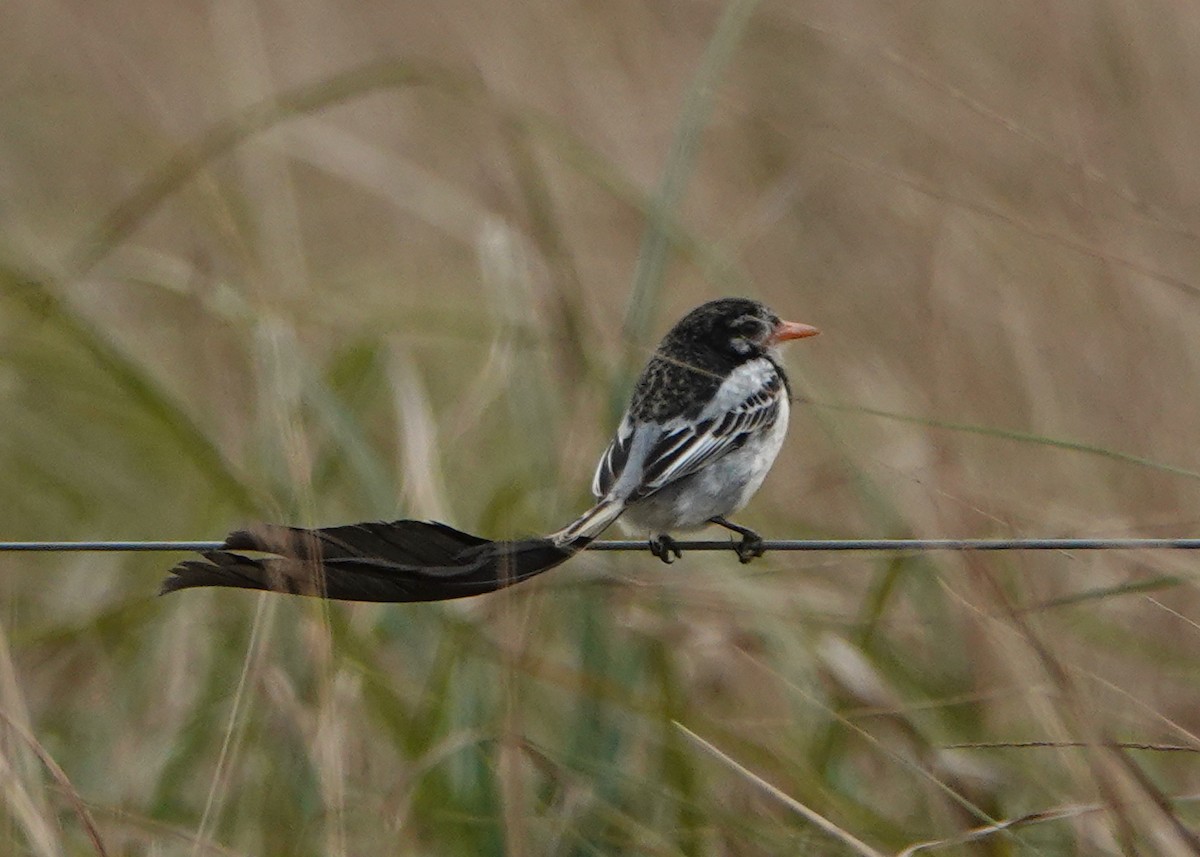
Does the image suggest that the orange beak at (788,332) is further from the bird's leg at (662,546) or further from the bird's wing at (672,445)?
the bird's leg at (662,546)

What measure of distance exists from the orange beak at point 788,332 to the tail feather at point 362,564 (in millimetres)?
2157

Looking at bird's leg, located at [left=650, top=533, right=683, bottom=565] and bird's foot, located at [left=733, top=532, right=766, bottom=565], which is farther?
bird's leg, located at [left=650, top=533, right=683, bottom=565]

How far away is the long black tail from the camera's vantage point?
2449 millimetres

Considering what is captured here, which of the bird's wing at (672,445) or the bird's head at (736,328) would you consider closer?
the bird's wing at (672,445)

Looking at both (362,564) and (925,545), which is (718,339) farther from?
(362,564)

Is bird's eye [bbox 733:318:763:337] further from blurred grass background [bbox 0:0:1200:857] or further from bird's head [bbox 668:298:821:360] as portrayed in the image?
blurred grass background [bbox 0:0:1200:857]

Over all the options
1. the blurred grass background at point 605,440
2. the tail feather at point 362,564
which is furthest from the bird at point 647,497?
the blurred grass background at point 605,440

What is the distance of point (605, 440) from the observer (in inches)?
179

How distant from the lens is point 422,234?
30.6ft

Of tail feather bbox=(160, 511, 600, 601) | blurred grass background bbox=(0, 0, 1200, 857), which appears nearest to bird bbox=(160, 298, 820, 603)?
tail feather bbox=(160, 511, 600, 601)

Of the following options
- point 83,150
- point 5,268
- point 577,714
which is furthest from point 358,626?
point 83,150

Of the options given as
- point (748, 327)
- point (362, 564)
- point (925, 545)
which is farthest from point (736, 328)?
point (362, 564)

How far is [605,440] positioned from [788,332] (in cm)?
69

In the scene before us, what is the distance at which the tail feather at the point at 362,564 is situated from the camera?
8.04ft
